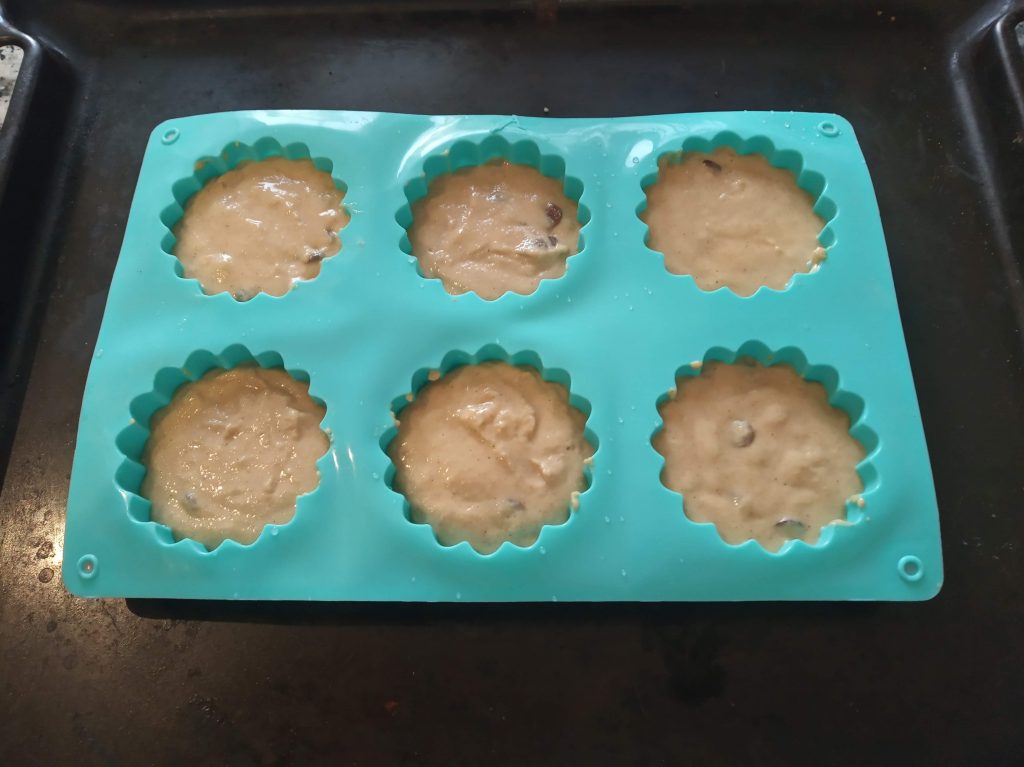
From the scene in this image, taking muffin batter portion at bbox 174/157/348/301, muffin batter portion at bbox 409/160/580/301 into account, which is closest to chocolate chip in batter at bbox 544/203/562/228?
muffin batter portion at bbox 409/160/580/301

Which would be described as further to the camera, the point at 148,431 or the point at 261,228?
the point at 261,228

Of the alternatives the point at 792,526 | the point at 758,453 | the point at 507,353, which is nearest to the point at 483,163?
the point at 507,353

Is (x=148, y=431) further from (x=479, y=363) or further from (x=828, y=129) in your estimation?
(x=828, y=129)

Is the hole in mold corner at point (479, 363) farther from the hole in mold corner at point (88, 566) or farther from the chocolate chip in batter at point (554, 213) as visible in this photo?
the hole in mold corner at point (88, 566)

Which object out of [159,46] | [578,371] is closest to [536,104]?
[578,371]

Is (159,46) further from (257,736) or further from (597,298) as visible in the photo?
(257,736)
